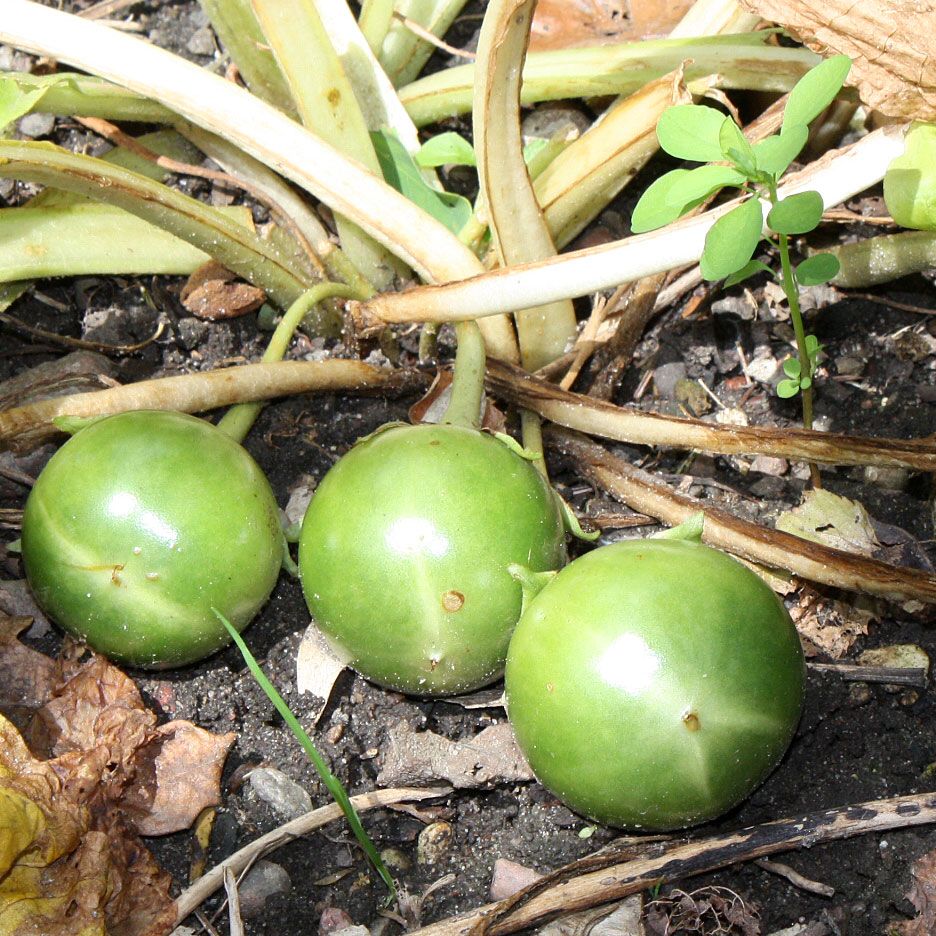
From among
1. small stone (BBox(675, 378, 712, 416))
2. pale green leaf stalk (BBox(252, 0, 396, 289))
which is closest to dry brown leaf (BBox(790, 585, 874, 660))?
small stone (BBox(675, 378, 712, 416))

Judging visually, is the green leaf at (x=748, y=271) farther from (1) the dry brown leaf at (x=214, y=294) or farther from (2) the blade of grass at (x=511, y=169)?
(1) the dry brown leaf at (x=214, y=294)

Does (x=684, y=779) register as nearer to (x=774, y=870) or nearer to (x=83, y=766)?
(x=774, y=870)

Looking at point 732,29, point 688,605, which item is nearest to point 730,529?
point 688,605

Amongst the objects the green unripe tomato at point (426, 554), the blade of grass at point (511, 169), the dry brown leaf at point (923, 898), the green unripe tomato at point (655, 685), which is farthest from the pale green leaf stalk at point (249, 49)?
the dry brown leaf at point (923, 898)

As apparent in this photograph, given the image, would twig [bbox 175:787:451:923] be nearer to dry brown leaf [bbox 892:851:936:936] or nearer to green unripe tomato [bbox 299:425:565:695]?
green unripe tomato [bbox 299:425:565:695]

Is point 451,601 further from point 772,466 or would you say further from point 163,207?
point 163,207

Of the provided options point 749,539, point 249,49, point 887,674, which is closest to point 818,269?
point 749,539
